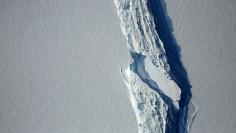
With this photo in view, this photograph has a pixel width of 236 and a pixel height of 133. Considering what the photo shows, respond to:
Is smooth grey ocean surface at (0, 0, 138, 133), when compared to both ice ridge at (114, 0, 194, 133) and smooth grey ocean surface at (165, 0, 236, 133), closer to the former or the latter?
ice ridge at (114, 0, 194, 133)

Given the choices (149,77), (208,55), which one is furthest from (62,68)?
(208,55)

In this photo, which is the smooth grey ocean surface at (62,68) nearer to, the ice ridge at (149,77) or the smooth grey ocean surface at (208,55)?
the ice ridge at (149,77)

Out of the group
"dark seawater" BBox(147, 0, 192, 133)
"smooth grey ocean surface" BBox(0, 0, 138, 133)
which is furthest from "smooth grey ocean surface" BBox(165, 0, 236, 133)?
"smooth grey ocean surface" BBox(0, 0, 138, 133)

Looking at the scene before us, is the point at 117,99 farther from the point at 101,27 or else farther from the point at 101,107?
the point at 101,27

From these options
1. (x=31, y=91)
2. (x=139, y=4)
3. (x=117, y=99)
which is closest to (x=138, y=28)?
(x=139, y=4)
